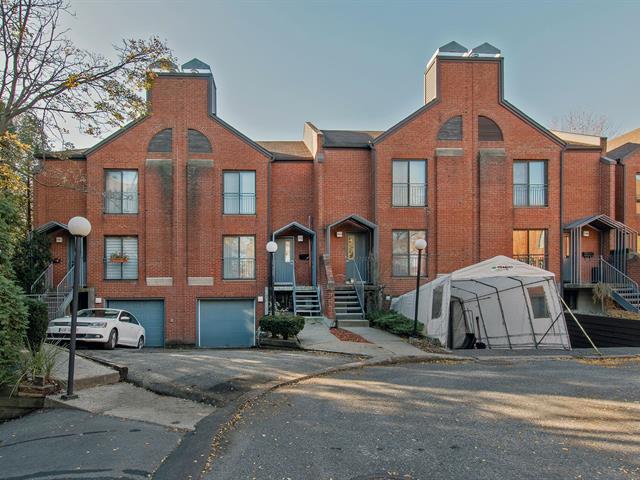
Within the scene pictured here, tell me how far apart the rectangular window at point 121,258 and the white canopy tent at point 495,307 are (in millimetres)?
11298

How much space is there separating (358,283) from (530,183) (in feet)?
30.2

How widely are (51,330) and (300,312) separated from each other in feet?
28.5

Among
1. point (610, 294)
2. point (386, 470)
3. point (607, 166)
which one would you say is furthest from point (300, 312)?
point (607, 166)

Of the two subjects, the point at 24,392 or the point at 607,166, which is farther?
the point at 607,166

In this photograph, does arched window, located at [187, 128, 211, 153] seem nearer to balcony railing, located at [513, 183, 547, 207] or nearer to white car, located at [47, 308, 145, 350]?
white car, located at [47, 308, 145, 350]

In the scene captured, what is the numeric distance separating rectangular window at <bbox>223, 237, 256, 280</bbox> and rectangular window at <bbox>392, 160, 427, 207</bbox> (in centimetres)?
673

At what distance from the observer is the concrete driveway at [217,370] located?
7.71 m

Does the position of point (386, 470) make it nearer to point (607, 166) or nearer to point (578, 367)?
point (578, 367)

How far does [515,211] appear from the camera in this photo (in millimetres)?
20906

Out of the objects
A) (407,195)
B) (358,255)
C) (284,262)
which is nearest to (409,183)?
(407,195)

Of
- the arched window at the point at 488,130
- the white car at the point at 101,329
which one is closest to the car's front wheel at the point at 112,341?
the white car at the point at 101,329

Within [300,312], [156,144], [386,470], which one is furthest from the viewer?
[156,144]

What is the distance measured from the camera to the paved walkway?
1183cm

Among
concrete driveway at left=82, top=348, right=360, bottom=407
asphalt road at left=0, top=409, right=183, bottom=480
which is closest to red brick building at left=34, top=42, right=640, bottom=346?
concrete driveway at left=82, top=348, right=360, bottom=407
